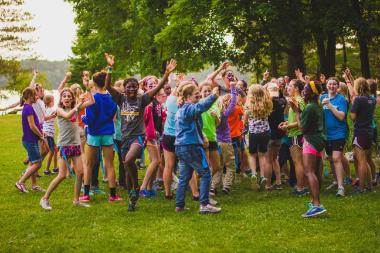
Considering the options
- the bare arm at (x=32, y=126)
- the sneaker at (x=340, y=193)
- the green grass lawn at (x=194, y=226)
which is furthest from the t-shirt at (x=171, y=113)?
the sneaker at (x=340, y=193)

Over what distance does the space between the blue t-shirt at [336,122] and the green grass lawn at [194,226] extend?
1.09m

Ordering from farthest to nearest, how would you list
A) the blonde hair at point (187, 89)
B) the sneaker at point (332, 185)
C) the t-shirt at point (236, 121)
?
the t-shirt at point (236, 121) → the sneaker at point (332, 185) → the blonde hair at point (187, 89)

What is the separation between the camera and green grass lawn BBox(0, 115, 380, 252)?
694cm

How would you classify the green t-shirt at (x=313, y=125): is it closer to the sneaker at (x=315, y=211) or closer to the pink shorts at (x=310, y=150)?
the pink shorts at (x=310, y=150)

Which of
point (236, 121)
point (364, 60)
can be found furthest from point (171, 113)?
point (364, 60)

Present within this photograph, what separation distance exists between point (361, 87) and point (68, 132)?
516 cm

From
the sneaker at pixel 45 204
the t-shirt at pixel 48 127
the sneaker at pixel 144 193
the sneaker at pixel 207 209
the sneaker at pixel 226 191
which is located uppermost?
the t-shirt at pixel 48 127

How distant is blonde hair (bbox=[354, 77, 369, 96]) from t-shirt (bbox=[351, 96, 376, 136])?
0.32 feet

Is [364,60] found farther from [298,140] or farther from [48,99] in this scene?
[48,99]

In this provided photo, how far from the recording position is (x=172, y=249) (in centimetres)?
678

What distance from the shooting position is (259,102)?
34.3ft

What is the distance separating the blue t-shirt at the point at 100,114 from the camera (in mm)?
9219

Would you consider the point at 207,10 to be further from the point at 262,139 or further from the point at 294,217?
the point at 294,217

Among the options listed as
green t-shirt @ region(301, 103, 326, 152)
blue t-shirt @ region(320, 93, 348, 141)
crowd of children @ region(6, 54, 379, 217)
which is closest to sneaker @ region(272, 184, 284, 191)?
crowd of children @ region(6, 54, 379, 217)
